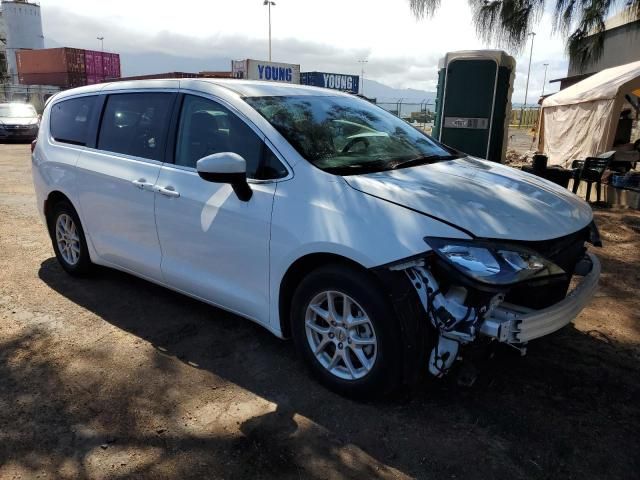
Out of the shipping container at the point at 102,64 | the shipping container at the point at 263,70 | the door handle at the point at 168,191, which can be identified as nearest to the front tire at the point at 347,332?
the door handle at the point at 168,191

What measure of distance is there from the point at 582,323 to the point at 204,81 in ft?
10.7

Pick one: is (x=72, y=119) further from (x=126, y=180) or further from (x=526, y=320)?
(x=526, y=320)

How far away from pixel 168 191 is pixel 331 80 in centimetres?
4145

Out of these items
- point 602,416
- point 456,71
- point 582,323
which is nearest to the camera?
point 602,416

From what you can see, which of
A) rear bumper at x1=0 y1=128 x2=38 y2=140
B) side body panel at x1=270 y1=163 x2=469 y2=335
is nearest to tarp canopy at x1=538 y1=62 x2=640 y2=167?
side body panel at x1=270 y1=163 x2=469 y2=335

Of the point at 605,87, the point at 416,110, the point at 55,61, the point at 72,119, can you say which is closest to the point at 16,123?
the point at 72,119

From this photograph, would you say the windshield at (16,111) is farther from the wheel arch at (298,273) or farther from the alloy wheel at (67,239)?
the wheel arch at (298,273)

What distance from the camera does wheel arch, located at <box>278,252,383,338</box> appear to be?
9.16 ft

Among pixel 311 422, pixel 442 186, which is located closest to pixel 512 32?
pixel 442 186

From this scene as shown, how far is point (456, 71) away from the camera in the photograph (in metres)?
9.86

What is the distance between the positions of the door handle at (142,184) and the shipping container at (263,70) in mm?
25557

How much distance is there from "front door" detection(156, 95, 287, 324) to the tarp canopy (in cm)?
1125

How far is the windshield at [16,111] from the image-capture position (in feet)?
62.2

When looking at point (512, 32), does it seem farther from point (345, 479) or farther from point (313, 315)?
point (345, 479)
